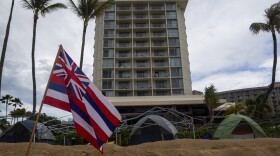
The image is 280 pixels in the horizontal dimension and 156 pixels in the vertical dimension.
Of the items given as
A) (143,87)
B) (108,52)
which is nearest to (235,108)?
(143,87)

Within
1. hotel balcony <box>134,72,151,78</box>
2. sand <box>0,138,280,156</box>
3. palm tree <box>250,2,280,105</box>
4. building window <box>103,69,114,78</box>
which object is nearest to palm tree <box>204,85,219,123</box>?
palm tree <box>250,2,280,105</box>

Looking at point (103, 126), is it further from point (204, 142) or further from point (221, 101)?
point (221, 101)

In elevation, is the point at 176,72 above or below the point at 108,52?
below

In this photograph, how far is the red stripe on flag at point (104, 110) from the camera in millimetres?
5840

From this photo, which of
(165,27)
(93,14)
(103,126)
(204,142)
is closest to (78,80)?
(103,126)

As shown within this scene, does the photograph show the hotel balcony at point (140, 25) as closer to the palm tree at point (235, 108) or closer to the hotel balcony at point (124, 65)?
the hotel balcony at point (124, 65)

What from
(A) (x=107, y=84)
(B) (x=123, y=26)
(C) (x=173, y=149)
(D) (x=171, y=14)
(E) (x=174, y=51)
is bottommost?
(C) (x=173, y=149)

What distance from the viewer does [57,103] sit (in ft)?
19.5

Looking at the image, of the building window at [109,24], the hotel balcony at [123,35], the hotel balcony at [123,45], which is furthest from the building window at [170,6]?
the building window at [109,24]

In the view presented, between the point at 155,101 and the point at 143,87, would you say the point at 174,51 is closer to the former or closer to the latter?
the point at 143,87

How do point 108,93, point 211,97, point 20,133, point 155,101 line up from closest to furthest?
point 20,133 < point 211,97 < point 155,101 < point 108,93

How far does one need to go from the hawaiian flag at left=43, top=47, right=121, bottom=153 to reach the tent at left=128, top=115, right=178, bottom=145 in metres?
11.3

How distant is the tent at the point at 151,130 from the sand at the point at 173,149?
7.33 metres

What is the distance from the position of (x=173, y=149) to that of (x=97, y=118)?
3577mm
